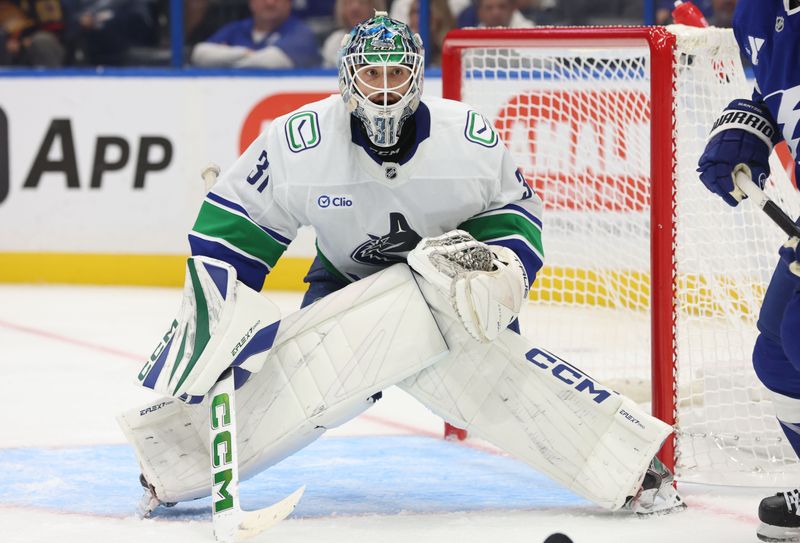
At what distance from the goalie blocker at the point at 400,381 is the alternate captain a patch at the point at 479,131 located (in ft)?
0.95

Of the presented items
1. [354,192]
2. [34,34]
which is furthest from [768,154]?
[34,34]

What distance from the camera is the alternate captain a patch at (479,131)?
2.63 m

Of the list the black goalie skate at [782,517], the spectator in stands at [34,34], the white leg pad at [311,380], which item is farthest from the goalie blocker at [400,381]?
the spectator in stands at [34,34]

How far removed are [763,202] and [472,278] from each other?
1.65 feet

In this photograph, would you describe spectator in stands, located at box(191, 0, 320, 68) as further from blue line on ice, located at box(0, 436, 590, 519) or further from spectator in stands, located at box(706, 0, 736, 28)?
blue line on ice, located at box(0, 436, 590, 519)

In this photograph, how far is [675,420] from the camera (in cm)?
289

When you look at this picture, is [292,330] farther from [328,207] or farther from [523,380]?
[523,380]

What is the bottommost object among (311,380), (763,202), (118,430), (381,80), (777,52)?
(118,430)

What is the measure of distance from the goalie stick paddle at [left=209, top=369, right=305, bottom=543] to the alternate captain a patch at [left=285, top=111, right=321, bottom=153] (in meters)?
0.47

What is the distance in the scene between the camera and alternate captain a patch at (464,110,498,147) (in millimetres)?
2633

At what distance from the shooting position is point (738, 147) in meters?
2.37

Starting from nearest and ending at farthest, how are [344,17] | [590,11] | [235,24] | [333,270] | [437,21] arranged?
1. [333,270]
2. [590,11]
3. [437,21]
4. [344,17]
5. [235,24]

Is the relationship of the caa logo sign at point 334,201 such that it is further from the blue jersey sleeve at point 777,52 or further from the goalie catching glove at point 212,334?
the blue jersey sleeve at point 777,52

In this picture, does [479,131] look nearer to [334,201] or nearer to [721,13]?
[334,201]
